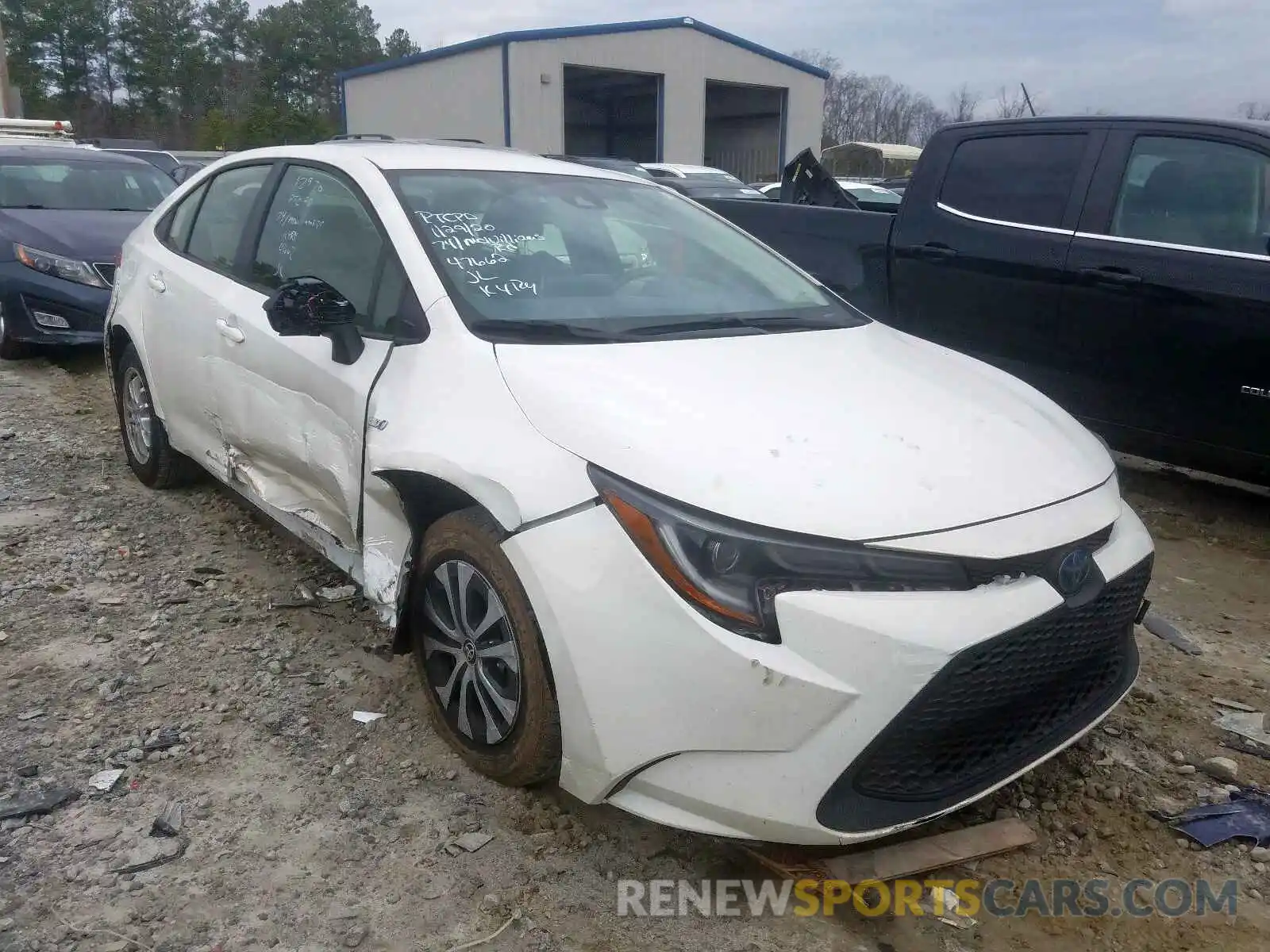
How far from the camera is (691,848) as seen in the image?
2611mm

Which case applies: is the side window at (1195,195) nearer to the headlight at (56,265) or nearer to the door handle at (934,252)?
the door handle at (934,252)

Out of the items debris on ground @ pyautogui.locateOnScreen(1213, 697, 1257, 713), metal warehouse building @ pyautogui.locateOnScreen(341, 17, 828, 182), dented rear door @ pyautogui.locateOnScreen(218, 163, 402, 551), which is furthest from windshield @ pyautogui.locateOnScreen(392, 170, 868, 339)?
metal warehouse building @ pyautogui.locateOnScreen(341, 17, 828, 182)

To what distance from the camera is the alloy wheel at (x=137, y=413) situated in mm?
4727

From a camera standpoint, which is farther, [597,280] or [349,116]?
[349,116]

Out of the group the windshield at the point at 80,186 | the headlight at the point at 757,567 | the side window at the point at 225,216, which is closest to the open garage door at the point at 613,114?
the windshield at the point at 80,186

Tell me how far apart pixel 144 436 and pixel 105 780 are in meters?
2.44

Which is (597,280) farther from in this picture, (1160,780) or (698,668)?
(1160,780)

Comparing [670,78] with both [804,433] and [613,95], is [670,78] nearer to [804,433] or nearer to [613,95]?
[613,95]

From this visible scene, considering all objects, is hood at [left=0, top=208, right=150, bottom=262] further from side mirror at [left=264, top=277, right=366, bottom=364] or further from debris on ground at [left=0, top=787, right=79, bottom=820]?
debris on ground at [left=0, top=787, right=79, bottom=820]

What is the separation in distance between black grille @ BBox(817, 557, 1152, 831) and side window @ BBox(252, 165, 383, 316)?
191cm

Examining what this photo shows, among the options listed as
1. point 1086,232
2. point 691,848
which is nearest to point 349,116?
point 1086,232

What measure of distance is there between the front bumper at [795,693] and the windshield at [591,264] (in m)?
0.84

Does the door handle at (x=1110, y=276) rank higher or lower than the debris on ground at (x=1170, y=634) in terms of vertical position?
higher

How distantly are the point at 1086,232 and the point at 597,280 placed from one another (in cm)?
272
